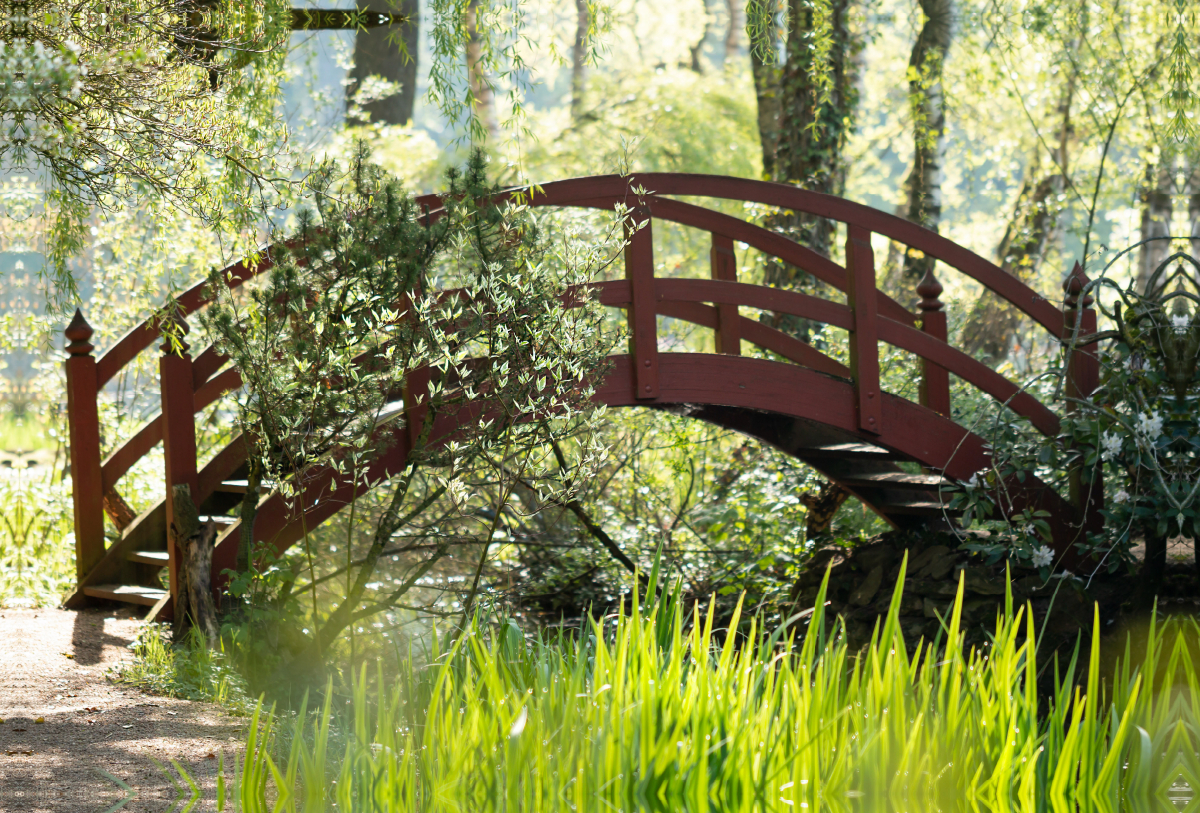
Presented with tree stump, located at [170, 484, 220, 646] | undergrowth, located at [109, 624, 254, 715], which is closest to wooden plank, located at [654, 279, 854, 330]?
tree stump, located at [170, 484, 220, 646]

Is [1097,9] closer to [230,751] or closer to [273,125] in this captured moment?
[273,125]

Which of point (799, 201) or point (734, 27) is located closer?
point (799, 201)

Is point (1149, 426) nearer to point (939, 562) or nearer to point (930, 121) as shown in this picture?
point (939, 562)

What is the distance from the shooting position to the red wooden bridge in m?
4.95

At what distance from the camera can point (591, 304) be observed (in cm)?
445

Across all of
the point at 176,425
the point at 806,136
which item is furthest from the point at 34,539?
the point at 806,136

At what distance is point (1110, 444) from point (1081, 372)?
1225 millimetres

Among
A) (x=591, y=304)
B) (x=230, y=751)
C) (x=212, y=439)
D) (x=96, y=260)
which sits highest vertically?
(x=96, y=260)

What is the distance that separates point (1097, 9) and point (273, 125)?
7514 mm

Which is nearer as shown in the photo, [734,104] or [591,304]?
[591,304]

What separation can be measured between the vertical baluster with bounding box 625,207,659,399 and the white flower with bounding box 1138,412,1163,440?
2.12 m

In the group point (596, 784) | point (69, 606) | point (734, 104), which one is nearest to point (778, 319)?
point (69, 606)

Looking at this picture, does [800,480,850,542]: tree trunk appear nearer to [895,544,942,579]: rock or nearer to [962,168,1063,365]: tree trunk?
[895,544,942,579]: rock

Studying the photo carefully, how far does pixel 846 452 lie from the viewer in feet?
20.2
